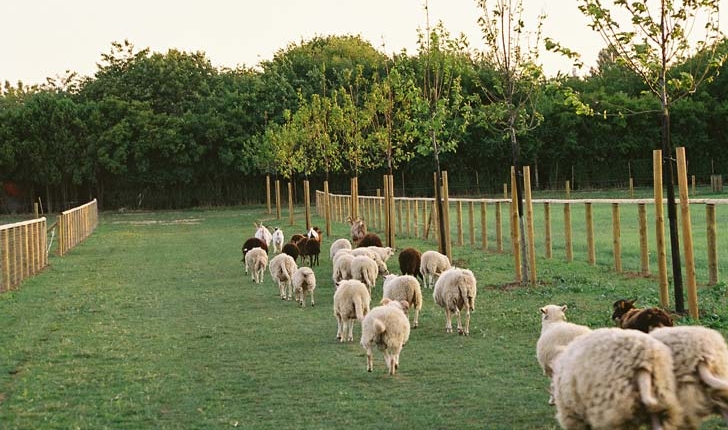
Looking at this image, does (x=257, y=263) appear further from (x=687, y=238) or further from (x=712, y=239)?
(x=687, y=238)

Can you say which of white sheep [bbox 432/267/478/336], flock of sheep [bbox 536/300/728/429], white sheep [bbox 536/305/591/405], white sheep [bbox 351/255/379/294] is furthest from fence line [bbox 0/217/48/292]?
flock of sheep [bbox 536/300/728/429]

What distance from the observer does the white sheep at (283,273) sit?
18062 millimetres

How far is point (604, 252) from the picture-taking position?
23016 mm

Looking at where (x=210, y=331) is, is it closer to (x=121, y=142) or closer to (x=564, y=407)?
Result: (x=564, y=407)

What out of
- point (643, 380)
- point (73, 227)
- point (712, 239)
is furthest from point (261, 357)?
point (73, 227)

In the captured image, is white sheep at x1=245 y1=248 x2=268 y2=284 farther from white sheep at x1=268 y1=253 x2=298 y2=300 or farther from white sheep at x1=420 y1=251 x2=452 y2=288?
white sheep at x1=420 y1=251 x2=452 y2=288

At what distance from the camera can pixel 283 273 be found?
18031 millimetres

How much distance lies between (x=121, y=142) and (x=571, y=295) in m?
53.8

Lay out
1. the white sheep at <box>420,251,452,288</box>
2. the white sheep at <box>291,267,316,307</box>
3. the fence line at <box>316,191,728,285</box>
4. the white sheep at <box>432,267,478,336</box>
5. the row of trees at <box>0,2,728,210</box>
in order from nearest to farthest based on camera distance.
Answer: the white sheep at <box>432,267,478,336</box> < the fence line at <box>316,191,728,285</box> < the white sheep at <box>291,267,316,307</box> < the white sheep at <box>420,251,452,288</box> < the row of trees at <box>0,2,728,210</box>

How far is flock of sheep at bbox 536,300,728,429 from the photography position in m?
6.47

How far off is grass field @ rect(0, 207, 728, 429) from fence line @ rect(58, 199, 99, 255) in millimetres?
10561

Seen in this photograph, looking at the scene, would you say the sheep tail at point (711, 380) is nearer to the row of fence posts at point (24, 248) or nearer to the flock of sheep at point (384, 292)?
the flock of sheep at point (384, 292)

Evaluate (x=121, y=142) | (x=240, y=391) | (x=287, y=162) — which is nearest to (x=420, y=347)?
(x=240, y=391)

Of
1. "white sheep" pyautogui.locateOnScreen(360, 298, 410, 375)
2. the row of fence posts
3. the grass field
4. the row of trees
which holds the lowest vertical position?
the grass field
